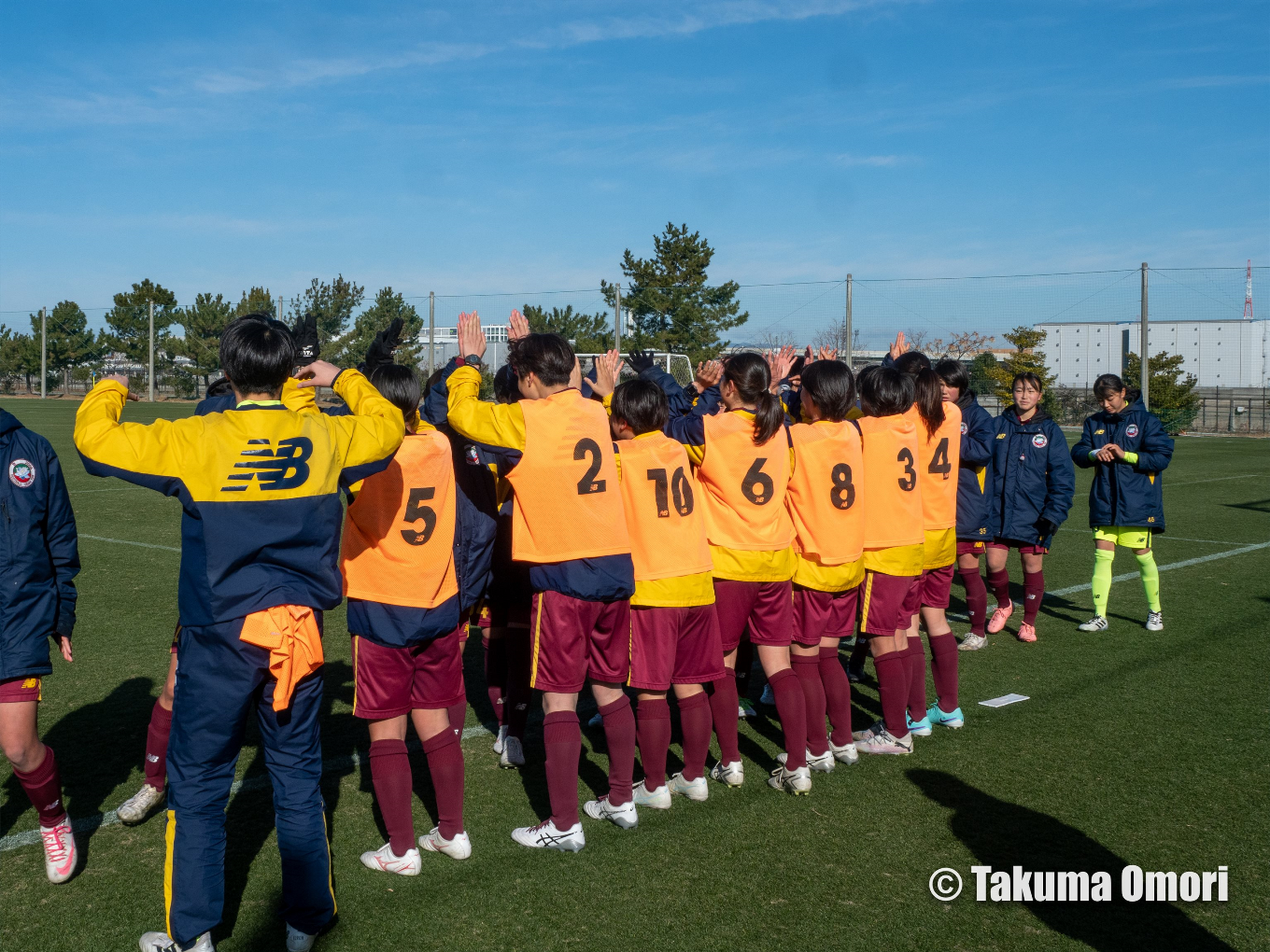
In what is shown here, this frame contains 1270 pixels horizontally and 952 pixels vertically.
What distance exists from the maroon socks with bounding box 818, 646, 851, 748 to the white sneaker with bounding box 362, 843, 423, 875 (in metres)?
2.15

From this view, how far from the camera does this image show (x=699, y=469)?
4.47 metres

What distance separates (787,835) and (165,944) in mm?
→ 2353

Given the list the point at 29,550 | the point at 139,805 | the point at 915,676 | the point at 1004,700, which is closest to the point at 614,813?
the point at 915,676

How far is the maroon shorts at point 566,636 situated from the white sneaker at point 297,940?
47.3 inches

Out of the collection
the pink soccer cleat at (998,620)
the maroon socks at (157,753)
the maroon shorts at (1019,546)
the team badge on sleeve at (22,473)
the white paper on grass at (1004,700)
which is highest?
the team badge on sleeve at (22,473)

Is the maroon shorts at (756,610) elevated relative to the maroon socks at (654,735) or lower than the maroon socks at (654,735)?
elevated

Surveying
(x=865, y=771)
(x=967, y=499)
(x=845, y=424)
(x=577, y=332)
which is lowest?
(x=865, y=771)

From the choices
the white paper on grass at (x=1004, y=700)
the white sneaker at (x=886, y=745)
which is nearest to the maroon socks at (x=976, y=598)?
the white paper on grass at (x=1004, y=700)

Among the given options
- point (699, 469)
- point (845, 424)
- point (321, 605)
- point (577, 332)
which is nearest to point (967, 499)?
point (845, 424)

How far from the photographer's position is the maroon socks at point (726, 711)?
14.8 feet

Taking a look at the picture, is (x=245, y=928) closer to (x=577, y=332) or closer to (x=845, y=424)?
(x=845, y=424)

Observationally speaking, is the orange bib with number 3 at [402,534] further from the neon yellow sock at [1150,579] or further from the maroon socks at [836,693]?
the neon yellow sock at [1150,579]

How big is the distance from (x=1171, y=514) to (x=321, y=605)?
14.6 meters

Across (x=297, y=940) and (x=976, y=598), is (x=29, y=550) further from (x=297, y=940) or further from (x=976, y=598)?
(x=976, y=598)
